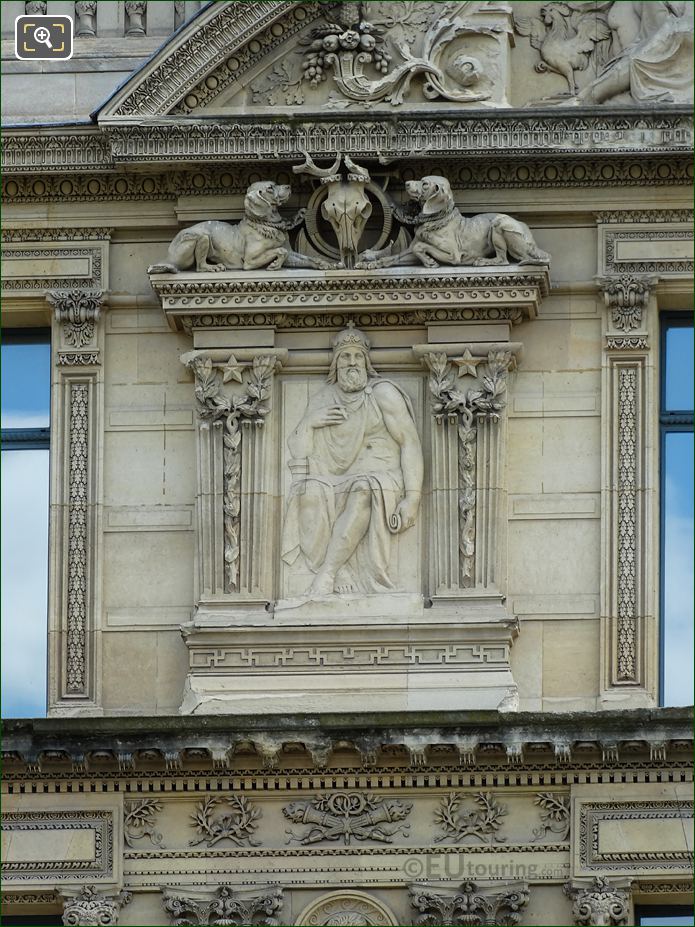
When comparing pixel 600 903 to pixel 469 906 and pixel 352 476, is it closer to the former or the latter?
pixel 469 906

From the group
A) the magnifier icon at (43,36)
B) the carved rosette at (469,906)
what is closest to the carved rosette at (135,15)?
the magnifier icon at (43,36)

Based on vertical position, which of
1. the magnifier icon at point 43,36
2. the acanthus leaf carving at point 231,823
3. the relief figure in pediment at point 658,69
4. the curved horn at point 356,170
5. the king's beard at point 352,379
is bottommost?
the acanthus leaf carving at point 231,823

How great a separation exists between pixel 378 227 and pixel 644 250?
170 centimetres

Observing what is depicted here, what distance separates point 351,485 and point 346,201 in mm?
1822

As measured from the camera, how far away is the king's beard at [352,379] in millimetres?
26984

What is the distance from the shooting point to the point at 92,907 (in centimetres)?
2612

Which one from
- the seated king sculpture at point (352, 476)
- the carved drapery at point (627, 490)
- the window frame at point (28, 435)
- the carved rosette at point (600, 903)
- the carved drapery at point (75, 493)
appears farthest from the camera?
the window frame at point (28, 435)

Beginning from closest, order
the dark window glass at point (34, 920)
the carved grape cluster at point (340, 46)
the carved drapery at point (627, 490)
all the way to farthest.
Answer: the dark window glass at point (34, 920) → the carved drapery at point (627, 490) → the carved grape cluster at point (340, 46)

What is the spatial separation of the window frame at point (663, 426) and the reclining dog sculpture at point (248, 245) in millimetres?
2198

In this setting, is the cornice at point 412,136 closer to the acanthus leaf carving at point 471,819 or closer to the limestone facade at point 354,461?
the limestone facade at point 354,461

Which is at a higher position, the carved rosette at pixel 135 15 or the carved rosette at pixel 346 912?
the carved rosette at pixel 135 15

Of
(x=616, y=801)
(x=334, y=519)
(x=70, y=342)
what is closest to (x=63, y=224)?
(x=70, y=342)

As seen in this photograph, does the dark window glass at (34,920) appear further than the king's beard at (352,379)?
No

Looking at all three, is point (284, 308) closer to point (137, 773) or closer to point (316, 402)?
point (316, 402)
